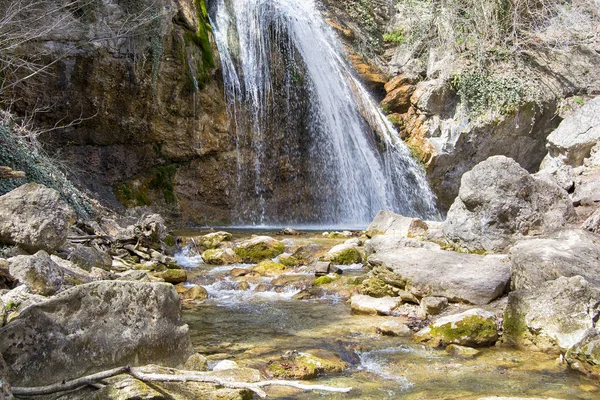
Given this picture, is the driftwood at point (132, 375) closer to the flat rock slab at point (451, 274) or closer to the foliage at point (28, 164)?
the flat rock slab at point (451, 274)

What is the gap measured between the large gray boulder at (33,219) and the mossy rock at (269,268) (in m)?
2.88

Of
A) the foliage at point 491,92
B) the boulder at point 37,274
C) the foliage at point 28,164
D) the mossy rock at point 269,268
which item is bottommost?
the mossy rock at point 269,268

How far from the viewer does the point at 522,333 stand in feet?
14.0

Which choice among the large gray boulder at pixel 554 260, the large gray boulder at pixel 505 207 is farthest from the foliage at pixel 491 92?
the large gray boulder at pixel 554 260

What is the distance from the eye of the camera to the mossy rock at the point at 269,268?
7477mm

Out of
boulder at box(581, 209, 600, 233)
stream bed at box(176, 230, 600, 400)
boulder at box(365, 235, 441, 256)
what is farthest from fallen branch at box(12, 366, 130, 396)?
boulder at box(581, 209, 600, 233)

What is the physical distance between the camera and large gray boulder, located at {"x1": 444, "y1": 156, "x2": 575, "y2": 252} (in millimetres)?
7352

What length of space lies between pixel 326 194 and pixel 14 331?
13.0m

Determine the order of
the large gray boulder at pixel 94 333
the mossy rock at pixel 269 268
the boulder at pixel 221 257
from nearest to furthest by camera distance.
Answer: the large gray boulder at pixel 94 333 → the mossy rock at pixel 269 268 → the boulder at pixel 221 257

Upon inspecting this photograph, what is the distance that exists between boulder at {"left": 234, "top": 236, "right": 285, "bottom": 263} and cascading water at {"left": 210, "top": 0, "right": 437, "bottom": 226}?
573cm

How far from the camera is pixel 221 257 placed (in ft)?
27.6

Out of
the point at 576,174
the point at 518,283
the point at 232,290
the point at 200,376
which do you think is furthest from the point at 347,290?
the point at 576,174

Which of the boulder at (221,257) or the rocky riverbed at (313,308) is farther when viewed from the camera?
the boulder at (221,257)

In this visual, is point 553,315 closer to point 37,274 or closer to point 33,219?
point 37,274
